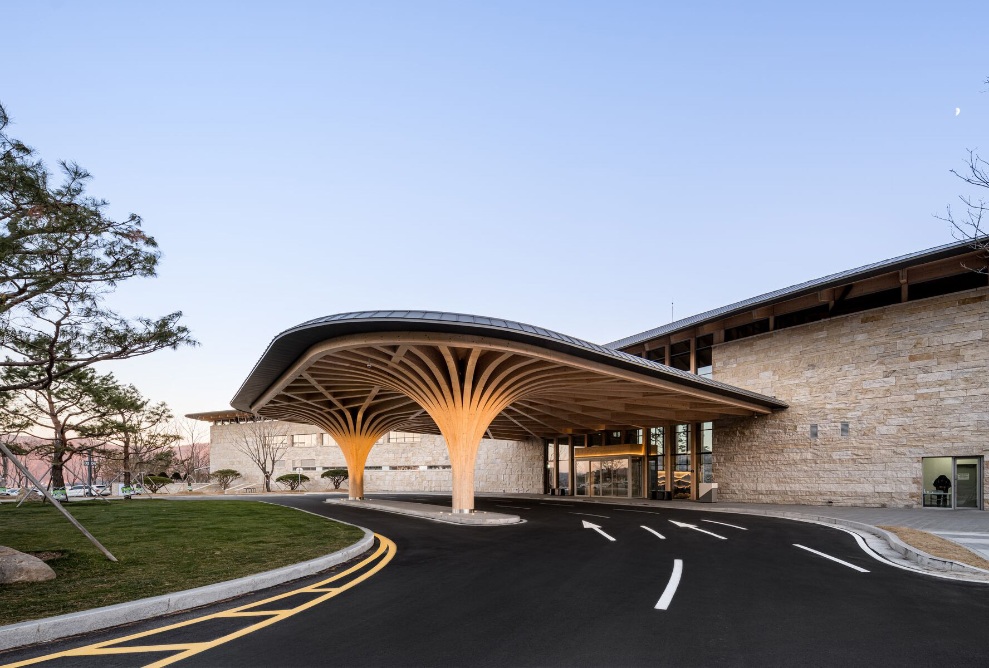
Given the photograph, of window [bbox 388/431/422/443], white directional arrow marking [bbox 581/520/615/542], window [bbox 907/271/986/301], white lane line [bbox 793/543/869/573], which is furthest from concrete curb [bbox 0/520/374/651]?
window [bbox 388/431/422/443]

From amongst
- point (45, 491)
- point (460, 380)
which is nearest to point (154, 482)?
point (460, 380)

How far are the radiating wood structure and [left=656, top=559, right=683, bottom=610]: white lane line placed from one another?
36.7 feet

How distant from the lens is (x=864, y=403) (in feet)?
90.5

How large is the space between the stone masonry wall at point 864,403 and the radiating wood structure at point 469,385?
220 centimetres

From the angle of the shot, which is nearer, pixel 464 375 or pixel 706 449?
pixel 464 375

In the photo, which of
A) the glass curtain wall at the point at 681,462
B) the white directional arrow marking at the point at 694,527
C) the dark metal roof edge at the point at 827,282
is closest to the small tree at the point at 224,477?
the glass curtain wall at the point at 681,462

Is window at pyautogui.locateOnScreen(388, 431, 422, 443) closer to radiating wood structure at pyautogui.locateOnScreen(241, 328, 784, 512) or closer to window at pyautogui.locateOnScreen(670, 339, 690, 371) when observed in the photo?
radiating wood structure at pyautogui.locateOnScreen(241, 328, 784, 512)

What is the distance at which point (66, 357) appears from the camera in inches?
478

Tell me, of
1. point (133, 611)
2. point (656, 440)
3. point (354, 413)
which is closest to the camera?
point (133, 611)

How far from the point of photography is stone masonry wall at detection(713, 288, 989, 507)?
24.5 metres

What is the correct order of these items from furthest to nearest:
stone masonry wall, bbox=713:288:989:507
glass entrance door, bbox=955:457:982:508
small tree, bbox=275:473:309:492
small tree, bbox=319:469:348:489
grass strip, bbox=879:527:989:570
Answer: small tree, bbox=319:469:348:489 < small tree, bbox=275:473:309:492 < stone masonry wall, bbox=713:288:989:507 < glass entrance door, bbox=955:457:982:508 < grass strip, bbox=879:527:989:570

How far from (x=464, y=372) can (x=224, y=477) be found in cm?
5077

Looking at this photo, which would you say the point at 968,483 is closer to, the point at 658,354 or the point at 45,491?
the point at 658,354

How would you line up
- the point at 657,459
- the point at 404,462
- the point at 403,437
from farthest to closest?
the point at 403,437
the point at 404,462
the point at 657,459
